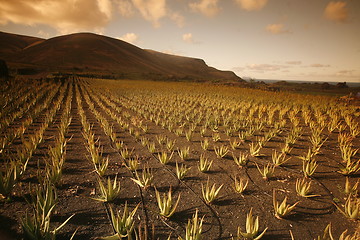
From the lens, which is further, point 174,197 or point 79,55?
point 79,55

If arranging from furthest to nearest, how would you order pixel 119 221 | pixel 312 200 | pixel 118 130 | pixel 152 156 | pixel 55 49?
1. pixel 55 49
2. pixel 118 130
3. pixel 152 156
4. pixel 312 200
5. pixel 119 221

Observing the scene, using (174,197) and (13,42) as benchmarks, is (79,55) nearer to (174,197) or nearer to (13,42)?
(13,42)

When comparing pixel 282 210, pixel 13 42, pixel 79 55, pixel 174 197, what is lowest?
pixel 174 197

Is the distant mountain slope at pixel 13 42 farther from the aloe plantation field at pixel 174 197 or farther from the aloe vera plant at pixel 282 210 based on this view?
the aloe vera plant at pixel 282 210

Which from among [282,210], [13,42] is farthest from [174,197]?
[13,42]

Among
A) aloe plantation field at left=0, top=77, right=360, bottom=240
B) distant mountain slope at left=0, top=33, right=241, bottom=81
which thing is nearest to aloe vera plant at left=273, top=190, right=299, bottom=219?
aloe plantation field at left=0, top=77, right=360, bottom=240

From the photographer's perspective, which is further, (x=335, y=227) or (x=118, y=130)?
(x=118, y=130)

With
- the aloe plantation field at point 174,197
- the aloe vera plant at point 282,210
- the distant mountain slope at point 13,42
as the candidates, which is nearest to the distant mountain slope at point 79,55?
the distant mountain slope at point 13,42

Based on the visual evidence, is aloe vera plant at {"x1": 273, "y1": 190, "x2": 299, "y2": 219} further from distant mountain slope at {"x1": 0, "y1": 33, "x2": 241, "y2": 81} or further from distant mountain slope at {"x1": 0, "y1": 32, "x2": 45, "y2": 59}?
distant mountain slope at {"x1": 0, "y1": 32, "x2": 45, "y2": 59}

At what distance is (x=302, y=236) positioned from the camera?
2410 mm

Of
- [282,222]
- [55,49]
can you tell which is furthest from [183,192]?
[55,49]

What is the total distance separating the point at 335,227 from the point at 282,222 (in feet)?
2.61

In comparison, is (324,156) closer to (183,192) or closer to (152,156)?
(183,192)

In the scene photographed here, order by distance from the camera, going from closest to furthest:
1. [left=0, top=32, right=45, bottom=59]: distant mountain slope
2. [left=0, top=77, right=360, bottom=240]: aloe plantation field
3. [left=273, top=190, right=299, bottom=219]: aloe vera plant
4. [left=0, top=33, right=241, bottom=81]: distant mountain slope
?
[left=0, top=77, right=360, bottom=240]: aloe plantation field → [left=273, top=190, right=299, bottom=219]: aloe vera plant → [left=0, top=33, right=241, bottom=81]: distant mountain slope → [left=0, top=32, right=45, bottom=59]: distant mountain slope
